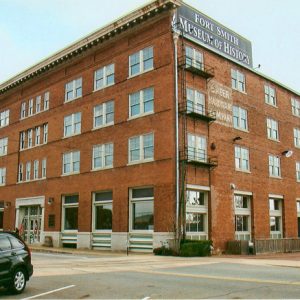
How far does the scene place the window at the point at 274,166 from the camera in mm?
38906

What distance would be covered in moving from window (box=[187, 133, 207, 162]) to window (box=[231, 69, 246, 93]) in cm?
686

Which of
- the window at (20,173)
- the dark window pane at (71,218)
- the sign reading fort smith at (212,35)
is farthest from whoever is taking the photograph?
the window at (20,173)

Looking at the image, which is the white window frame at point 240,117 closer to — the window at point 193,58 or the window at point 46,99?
the window at point 193,58

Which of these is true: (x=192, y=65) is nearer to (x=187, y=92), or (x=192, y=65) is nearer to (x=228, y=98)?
(x=187, y=92)

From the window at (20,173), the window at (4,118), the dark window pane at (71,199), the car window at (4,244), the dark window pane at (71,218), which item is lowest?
the car window at (4,244)

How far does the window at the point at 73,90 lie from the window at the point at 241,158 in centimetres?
1385

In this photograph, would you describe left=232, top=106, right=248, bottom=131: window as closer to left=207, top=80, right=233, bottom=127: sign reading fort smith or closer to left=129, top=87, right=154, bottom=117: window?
left=207, top=80, right=233, bottom=127: sign reading fort smith

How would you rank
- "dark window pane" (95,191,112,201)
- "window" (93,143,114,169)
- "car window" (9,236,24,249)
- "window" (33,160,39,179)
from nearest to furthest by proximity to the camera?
"car window" (9,236,24,249), "dark window pane" (95,191,112,201), "window" (93,143,114,169), "window" (33,160,39,179)

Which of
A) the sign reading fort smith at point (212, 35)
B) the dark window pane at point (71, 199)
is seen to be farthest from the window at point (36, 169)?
the sign reading fort smith at point (212, 35)

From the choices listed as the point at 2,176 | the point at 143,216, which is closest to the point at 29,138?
the point at 2,176

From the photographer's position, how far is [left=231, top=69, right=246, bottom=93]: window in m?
36.1

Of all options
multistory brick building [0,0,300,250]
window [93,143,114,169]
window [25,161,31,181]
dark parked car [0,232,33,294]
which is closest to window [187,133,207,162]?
multistory brick building [0,0,300,250]

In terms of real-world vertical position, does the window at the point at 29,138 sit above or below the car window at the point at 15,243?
above

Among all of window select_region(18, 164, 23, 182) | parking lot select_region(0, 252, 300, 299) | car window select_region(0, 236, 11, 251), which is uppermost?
window select_region(18, 164, 23, 182)
